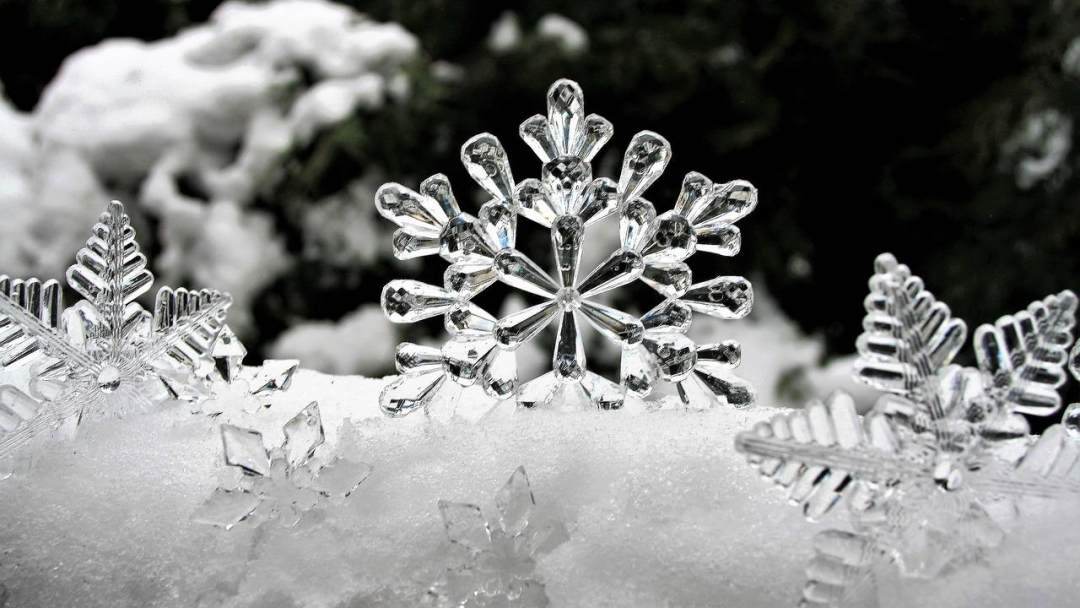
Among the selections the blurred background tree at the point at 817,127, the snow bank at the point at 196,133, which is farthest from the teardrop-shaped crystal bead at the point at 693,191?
the snow bank at the point at 196,133

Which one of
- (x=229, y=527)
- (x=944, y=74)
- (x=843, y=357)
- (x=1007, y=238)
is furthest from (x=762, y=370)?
(x=229, y=527)

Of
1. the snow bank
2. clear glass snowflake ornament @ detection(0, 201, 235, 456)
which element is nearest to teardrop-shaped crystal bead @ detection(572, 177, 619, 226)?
clear glass snowflake ornament @ detection(0, 201, 235, 456)

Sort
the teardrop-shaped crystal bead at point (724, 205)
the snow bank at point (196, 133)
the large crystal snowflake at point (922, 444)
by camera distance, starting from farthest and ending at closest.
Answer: the snow bank at point (196, 133) → the teardrop-shaped crystal bead at point (724, 205) → the large crystal snowflake at point (922, 444)

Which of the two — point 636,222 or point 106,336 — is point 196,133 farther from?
point 636,222

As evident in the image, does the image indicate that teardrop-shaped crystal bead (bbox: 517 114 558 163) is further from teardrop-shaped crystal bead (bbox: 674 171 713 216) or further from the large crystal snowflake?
the large crystal snowflake

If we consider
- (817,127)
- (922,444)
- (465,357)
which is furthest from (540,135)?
(817,127)

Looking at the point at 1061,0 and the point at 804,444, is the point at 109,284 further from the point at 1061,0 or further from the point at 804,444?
the point at 1061,0

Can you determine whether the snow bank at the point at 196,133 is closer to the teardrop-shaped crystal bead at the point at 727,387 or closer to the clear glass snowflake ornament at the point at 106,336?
the clear glass snowflake ornament at the point at 106,336
